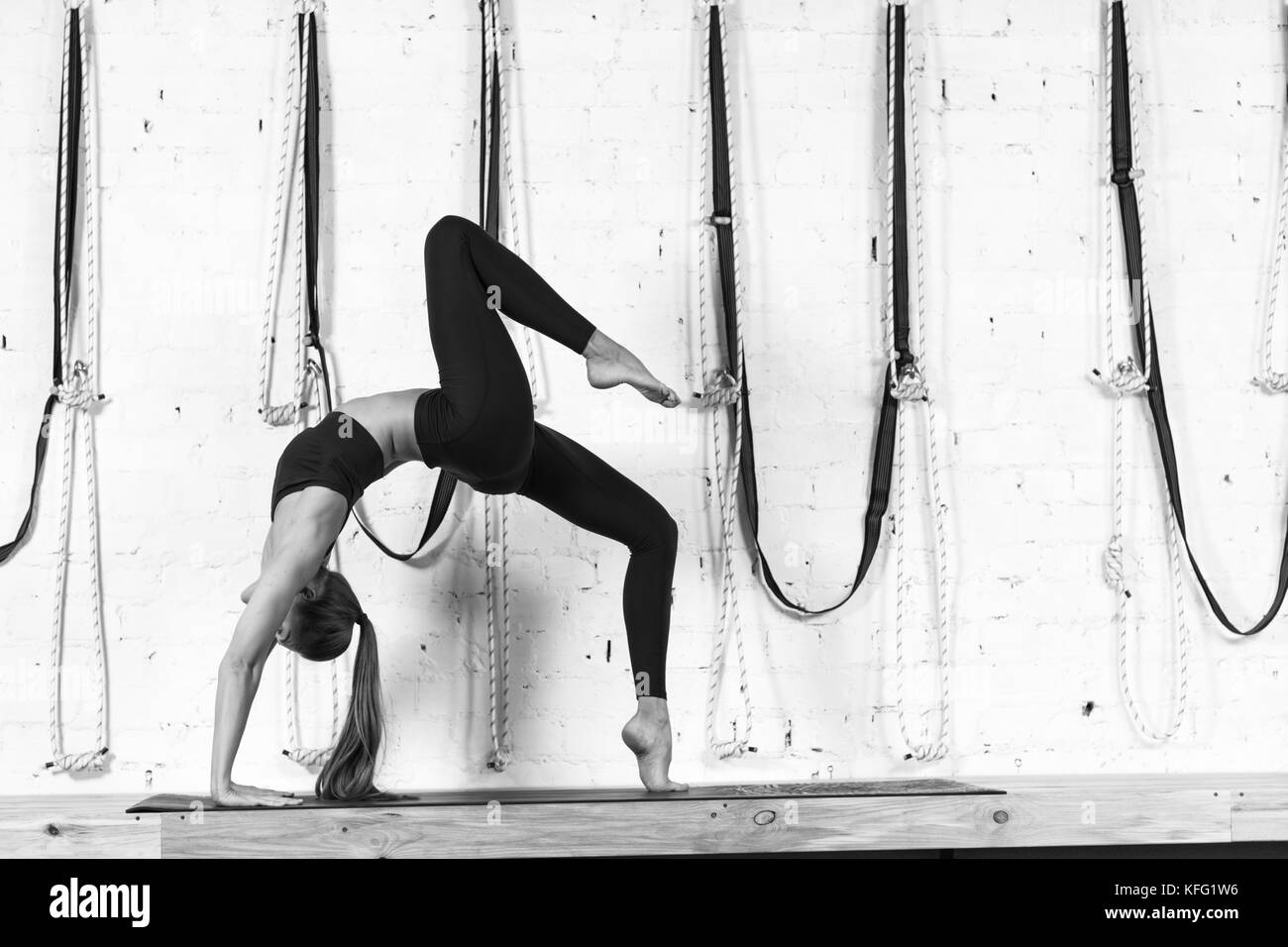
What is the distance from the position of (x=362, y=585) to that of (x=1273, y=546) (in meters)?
2.22

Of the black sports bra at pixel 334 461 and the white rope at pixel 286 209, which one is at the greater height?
the white rope at pixel 286 209

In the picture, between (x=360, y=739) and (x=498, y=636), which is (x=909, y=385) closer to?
(x=498, y=636)

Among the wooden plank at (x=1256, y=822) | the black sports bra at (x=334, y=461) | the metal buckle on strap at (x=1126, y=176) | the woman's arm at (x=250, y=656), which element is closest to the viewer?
the woman's arm at (x=250, y=656)

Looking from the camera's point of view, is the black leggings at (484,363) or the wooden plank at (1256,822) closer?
the black leggings at (484,363)

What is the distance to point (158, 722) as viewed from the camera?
2873 millimetres

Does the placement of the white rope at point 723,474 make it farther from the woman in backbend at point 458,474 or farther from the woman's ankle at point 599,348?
the woman's ankle at point 599,348

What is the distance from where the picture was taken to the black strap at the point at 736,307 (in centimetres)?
→ 293

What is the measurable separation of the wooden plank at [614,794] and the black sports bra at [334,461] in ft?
1.81

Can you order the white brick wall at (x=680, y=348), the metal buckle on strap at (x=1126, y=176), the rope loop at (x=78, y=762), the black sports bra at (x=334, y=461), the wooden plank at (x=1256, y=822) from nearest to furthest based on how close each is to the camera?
1. the black sports bra at (x=334, y=461)
2. the wooden plank at (x=1256, y=822)
3. the rope loop at (x=78, y=762)
4. the white brick wall at (x=680, y=348)
5. the metal buckle on strap at (x=1126, y=176)

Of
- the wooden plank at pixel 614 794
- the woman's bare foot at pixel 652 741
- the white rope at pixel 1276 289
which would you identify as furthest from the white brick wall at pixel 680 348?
the woman's bare foot at pixel 652 741

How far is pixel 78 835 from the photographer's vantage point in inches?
86.8
